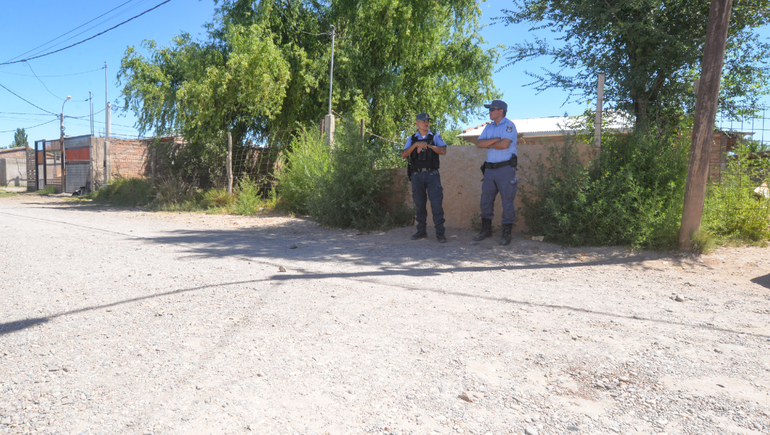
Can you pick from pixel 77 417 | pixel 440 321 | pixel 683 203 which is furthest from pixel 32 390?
pixel 683 203

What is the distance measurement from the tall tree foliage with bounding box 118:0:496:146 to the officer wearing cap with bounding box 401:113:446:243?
8.56 m

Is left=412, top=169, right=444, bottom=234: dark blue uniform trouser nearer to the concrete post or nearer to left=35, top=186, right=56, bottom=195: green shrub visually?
the concrete post

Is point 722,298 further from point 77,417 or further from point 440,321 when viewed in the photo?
point 77,417

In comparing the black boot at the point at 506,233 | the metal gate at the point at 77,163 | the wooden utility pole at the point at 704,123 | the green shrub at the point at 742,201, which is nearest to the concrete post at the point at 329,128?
the black boot at the point at 506,233

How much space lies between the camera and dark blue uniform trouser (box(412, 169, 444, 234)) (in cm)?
690

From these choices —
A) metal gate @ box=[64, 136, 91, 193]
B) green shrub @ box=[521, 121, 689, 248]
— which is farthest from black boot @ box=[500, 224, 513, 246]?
metal gate @ box=[64, 136, 91, 193]

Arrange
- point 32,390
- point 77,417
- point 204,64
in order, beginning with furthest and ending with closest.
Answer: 1. point 204,64
2. point 32,390
3. point 77,417

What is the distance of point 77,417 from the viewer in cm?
198

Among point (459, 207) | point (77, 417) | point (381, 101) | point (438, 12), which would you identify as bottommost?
point (77, 417)

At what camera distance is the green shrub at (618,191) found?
5.79 m

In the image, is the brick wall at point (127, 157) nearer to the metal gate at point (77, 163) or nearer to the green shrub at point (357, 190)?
the metal gate at point (77, 163)

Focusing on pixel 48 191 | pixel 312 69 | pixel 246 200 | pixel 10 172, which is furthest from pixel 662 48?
pixel 10 172

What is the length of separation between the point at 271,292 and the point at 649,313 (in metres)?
3.01

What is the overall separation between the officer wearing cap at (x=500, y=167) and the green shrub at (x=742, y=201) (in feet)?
8.37
